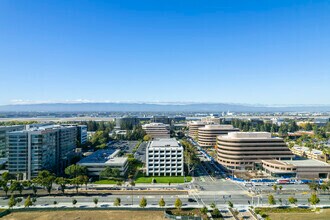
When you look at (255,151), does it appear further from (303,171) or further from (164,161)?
(164,161)

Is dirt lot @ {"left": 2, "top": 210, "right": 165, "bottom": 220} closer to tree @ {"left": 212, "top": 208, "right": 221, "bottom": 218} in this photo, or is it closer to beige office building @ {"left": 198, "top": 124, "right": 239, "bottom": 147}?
tree @ {"left": 212, "top": 208, "right": 221, "bottom": 218}

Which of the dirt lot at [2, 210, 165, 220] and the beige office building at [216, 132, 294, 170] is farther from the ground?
the beige office building at [216, 132, 294, 170]

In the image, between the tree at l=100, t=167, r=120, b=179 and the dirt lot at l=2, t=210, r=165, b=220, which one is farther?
the tree at l=100, t=167, r=120, b=179

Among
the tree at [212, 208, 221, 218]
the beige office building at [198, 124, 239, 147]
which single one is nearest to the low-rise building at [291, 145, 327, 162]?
the beige office building at [198, 124, 239, 147]

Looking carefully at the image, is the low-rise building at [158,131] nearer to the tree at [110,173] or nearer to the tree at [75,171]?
the tree at [110,173]

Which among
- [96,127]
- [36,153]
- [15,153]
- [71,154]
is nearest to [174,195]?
Answer: [36,153]

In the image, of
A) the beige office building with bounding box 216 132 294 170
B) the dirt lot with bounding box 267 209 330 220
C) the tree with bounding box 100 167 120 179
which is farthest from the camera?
the beige office building with bounding box 216 132 294 170

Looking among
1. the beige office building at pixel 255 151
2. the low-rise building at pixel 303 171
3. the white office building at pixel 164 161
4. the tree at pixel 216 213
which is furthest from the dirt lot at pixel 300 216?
the beige office building at pixel 255 151
